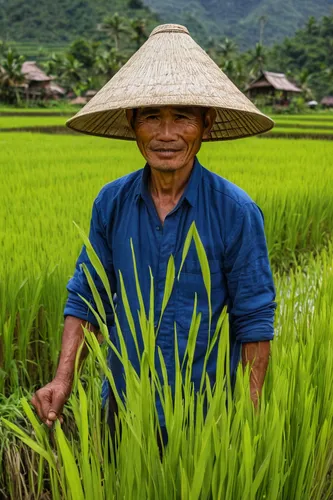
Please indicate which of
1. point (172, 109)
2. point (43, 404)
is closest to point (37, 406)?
point (43, 404)

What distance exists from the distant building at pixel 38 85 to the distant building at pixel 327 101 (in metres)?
15.3

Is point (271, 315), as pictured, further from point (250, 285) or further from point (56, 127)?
point (56, 127)

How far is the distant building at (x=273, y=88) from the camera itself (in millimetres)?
30844

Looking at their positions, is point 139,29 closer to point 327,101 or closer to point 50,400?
point 327,101

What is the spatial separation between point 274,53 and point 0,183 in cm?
3763

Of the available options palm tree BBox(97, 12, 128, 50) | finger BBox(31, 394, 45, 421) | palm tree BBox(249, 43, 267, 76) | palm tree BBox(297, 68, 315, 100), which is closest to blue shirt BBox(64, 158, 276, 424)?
finger BBox(31, 394, 45, 421)

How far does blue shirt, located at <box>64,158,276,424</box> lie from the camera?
112cm

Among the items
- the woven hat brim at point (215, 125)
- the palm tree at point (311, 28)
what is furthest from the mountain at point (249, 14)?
the woven hat brim at point (215, 125)

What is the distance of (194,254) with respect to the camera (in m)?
1.16

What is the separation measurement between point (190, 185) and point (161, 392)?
416 millimetres

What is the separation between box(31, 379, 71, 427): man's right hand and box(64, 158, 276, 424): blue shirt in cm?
16

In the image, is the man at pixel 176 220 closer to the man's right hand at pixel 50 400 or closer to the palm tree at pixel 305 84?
the man's right hand at pixel 50 400

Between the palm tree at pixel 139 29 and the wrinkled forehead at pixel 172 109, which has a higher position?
the palm tree at pixel 139 29

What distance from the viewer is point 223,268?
1174 millimetres
